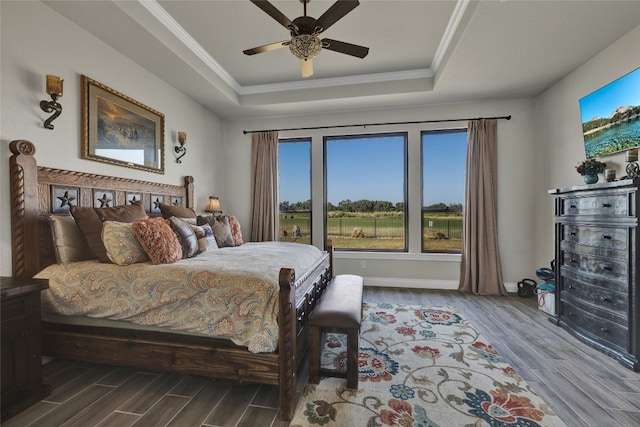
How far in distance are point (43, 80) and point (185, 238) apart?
5.63 feet

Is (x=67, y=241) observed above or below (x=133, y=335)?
above

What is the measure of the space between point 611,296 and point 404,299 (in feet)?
6.80

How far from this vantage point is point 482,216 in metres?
4.15

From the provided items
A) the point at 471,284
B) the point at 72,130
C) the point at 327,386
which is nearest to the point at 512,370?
the point at 327,386

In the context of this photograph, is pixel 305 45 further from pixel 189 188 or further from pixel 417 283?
pixel 417 283

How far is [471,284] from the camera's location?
13.7ft

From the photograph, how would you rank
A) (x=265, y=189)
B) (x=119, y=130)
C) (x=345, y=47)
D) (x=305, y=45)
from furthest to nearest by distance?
(x=265, y=189), (x=119, y=130), (x=345, y=47), (x=305, y=45)

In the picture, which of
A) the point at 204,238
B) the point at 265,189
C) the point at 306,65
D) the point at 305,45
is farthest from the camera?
the point at 265,189

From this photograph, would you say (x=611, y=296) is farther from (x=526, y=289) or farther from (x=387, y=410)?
(x=387, y=410)

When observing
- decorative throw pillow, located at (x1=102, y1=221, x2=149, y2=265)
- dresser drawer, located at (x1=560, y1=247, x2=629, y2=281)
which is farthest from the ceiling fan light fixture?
dresser drawer, located at (x1=560, y1=247, x2=629, y2=281)

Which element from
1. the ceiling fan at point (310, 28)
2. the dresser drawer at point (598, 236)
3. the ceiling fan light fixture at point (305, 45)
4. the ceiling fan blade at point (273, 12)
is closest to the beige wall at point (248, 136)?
the dresser drawer at point (598, 236)

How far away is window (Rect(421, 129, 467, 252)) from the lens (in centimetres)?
450

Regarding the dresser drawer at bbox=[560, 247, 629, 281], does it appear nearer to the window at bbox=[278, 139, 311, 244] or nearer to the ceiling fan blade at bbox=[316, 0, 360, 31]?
the ceiling fan blade at bbox=[316, 0, 360, 31]

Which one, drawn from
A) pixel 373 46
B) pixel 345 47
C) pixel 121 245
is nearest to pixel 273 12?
pixel 345 47
